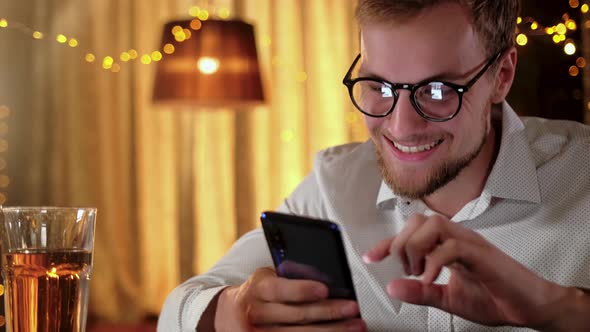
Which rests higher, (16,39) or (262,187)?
(16,39)

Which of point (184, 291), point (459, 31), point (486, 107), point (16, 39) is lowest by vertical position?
point (184, 291)

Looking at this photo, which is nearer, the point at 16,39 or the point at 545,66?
the point at 545,66

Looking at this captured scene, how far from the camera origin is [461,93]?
130cm

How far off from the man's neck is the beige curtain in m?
2.83

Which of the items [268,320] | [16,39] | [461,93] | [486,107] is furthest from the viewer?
[16,39]

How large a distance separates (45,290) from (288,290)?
279 mm

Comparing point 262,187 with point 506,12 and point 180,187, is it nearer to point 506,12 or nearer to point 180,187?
point 180,187

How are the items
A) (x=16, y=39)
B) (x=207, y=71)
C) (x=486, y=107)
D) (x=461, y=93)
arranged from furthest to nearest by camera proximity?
(x=16, y=39) < (x=207, y=71) < (x=486, y=107) < (x=461, y=93)

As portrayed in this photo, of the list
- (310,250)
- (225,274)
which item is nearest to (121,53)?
(225,274)

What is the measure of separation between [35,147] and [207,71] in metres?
1.41

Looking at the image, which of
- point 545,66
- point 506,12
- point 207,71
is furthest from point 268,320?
point 207,71

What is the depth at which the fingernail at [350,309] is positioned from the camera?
100cm

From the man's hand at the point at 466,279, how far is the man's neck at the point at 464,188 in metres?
0.39

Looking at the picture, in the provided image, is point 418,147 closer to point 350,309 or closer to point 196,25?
point 350,309
